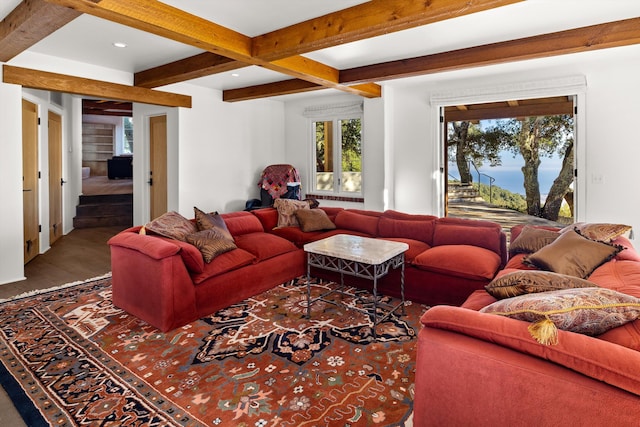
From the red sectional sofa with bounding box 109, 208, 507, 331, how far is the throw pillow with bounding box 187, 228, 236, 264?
0.22ft

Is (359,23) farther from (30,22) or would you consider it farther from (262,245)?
(30,22)

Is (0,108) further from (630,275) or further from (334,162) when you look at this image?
(630,275)

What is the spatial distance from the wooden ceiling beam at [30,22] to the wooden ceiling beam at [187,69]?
1407 mm

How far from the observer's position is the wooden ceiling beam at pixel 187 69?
3949 mm

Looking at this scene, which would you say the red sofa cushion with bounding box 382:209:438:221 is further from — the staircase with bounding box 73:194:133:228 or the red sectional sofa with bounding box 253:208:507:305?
the staircase with bounding box 73:194:133:228

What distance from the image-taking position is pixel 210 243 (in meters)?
3.35

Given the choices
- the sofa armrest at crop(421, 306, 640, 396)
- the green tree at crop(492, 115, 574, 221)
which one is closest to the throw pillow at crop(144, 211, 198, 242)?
the sofa armrest at crop(421, 306, 640, 396)

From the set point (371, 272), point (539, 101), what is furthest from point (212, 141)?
point (539, 101)

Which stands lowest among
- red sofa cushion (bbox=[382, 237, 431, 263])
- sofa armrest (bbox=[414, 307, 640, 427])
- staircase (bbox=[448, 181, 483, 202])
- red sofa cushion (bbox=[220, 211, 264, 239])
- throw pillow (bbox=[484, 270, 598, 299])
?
sofa armrest (bbox=[414, 307, 640, 427])

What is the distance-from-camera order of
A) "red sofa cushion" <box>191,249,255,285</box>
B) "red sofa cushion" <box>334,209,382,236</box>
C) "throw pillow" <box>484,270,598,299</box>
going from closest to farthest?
"throw pillow" <box>484,270,598,299</box> < "red sofa cushion" <box>191,249,255,285</box> < "red sofa cushion" <box>334,209,382,236</box>

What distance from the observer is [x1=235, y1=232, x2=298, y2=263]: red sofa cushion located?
3777 millimetres

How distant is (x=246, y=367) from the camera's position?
2.39 m

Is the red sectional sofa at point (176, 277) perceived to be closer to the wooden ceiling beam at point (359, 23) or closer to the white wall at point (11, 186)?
the white wall at point (11, 186)

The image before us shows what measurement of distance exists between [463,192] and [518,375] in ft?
23.3
